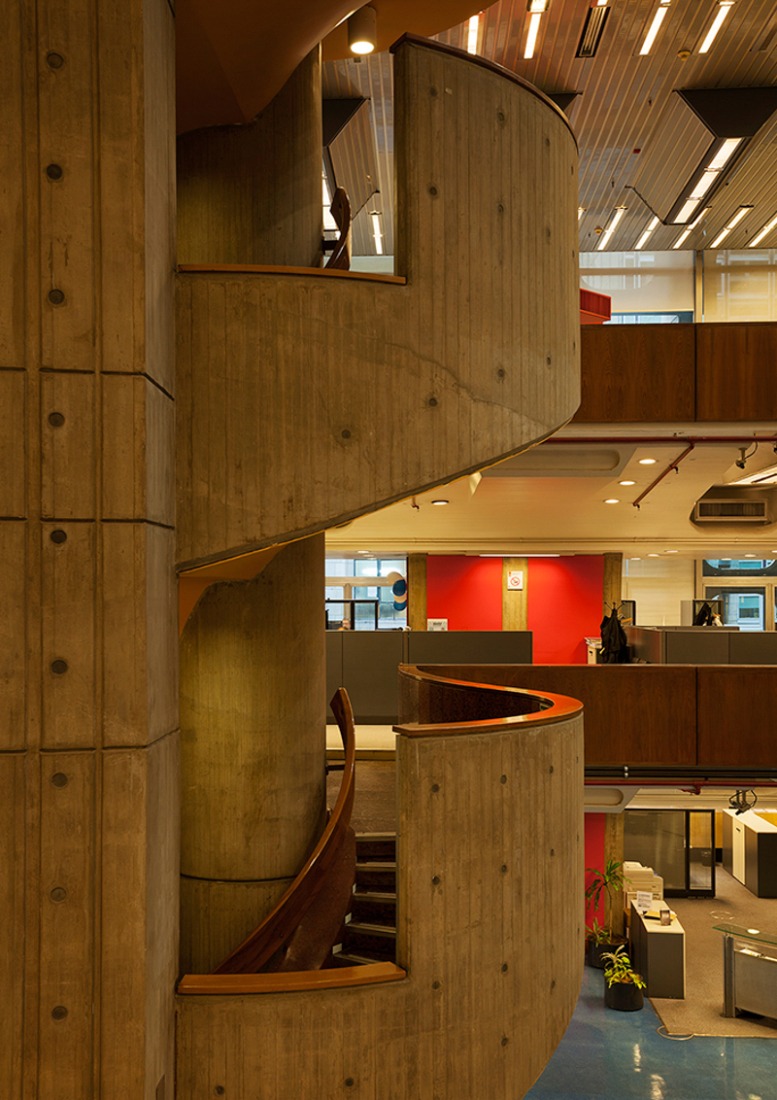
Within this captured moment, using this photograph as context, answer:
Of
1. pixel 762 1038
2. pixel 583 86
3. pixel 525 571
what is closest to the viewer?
pixel 583 86

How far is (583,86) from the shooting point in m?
9.77

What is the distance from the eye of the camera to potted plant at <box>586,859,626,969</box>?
1279cm

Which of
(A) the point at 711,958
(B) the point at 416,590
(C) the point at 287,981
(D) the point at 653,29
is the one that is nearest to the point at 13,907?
(C) the point at 287,981

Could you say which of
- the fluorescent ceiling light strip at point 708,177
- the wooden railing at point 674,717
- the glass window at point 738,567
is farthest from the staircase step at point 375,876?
the glass window at point 738,567

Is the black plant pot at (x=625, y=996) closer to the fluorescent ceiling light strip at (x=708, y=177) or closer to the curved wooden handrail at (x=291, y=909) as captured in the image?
the curved wooden handrail at (x=291, y=909)

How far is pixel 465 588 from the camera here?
17734 millimetres

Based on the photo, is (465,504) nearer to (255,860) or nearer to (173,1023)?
(255,860)

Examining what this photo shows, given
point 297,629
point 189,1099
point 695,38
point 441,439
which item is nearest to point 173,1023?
point 189,1099

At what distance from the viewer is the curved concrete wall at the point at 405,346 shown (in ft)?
12.7

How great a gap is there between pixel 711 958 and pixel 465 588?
23.2 feet

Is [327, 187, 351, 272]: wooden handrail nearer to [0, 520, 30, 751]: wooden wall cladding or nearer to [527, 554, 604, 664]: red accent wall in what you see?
[0, 520, 30, 751]: wooden wall cladding

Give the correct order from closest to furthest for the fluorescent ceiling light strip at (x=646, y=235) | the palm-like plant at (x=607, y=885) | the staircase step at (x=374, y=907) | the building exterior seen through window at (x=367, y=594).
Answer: the staircase step at (x=374, y=907)
the palm-like plant at (x=607, y=885)
the fluorescent ceiling light strip at (x=646, y=235)
the building exterior seen through window at (x=367, y=594)

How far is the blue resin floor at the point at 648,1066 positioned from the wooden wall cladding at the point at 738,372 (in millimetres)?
6107

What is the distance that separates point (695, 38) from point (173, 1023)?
9001mm
